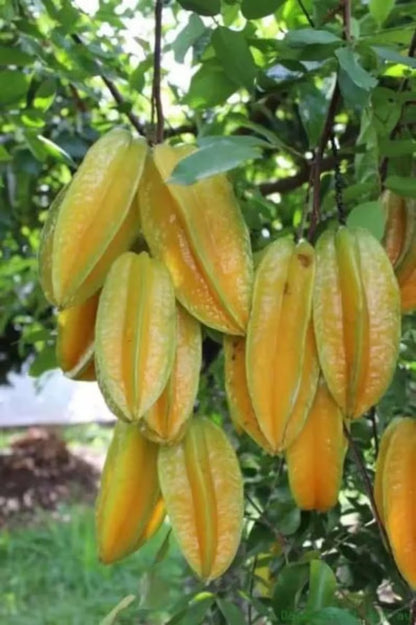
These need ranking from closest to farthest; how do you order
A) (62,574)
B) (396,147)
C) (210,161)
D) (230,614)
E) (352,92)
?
(210,161) → (352,92) → (396,147) → (230,614) → (62,574)

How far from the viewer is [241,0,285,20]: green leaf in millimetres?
814

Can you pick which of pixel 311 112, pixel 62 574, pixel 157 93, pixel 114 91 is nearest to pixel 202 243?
pixel 157 93

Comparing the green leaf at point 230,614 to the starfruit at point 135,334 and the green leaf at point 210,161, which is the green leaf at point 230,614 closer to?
the starfruit at point 135,334

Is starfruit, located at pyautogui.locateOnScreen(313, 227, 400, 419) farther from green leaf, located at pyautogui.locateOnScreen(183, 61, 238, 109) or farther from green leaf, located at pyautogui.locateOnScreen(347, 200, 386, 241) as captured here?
green leaf, located at pyautogui.locateOnScreen(183, 61, 238, 109)

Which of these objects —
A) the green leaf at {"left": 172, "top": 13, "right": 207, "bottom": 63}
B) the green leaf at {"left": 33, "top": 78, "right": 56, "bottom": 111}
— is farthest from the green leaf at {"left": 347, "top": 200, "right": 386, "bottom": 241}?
the green leaf at {"left": 33, "top": 78, "right": 56, "bottom": 111}

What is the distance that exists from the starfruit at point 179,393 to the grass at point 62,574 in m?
2.24

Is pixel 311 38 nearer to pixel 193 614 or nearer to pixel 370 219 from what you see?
pixel 370 219

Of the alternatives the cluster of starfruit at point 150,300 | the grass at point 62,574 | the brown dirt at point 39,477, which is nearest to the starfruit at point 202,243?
the cluster of starfruit at point 150,300

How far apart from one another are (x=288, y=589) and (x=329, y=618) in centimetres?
16

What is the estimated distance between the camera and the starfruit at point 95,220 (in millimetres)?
741

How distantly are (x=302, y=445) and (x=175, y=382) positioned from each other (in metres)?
0.13

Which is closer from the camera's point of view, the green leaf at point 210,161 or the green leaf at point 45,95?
the green leaf at point 210,161

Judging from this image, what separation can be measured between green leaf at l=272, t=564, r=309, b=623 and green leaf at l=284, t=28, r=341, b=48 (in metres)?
0.50

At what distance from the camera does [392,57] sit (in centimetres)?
76
